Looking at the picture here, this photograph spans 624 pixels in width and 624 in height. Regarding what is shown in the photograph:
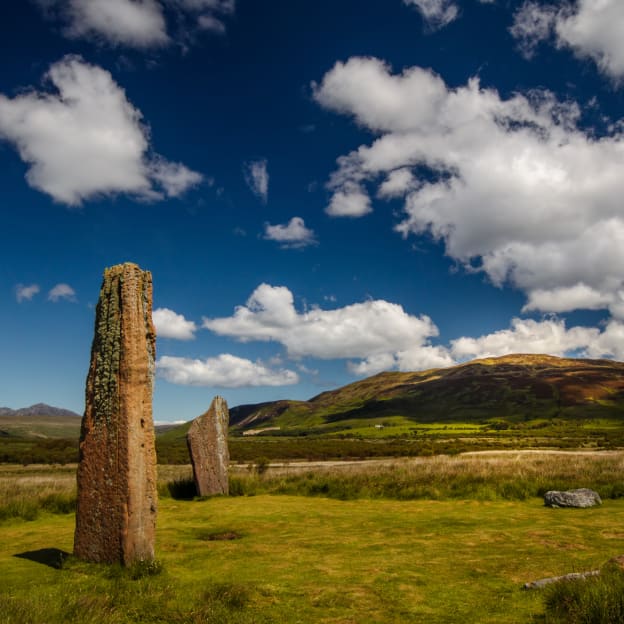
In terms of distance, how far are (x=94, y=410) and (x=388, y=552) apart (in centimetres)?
637

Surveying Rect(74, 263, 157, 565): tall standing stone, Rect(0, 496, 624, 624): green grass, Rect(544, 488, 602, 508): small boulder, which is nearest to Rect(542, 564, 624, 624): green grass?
Rect(0, 496, 624, 624): green grass

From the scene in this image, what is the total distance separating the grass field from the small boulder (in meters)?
0.48

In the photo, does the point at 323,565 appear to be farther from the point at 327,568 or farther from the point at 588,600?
the point at 588,600

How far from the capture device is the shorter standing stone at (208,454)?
18297 mm

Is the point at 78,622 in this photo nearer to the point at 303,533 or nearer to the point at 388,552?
the point at 388,552

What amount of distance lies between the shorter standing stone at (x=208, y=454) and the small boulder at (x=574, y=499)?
37.3 feet

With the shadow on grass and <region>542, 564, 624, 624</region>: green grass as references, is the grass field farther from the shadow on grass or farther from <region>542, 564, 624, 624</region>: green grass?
<region>542, 564, 624, 624</region>: green grass

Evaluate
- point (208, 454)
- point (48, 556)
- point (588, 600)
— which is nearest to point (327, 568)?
point (588, 600)

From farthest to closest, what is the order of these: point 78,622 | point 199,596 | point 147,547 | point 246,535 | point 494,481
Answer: point 494,481, point 246,535, point 147,547, point 199,596, point 78,622

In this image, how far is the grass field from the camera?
20.0 ft

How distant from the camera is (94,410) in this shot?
31.1 feet

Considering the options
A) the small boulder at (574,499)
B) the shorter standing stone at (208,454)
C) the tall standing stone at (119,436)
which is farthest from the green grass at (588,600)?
the shorter standing stone at (208,454)

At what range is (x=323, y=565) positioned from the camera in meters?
8.52

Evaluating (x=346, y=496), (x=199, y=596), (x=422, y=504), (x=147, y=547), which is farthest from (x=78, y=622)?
(x=346, y=496)
